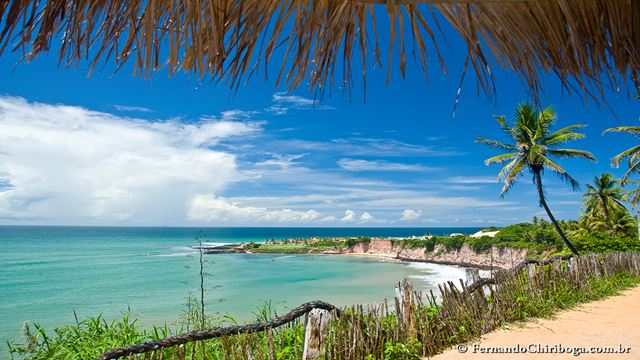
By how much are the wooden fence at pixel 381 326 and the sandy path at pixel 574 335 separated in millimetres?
235

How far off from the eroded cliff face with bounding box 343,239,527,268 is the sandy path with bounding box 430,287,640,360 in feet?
42.4

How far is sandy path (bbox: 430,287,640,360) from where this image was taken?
4836 mm

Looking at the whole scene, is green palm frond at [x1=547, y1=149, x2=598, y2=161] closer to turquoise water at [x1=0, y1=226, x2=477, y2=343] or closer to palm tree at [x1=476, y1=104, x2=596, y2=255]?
palm tree at [x1=476, y1=104, x2=596, y2=255]

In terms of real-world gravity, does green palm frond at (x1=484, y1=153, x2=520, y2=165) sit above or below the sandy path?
above

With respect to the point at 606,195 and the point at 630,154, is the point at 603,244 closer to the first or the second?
the point at 630,154

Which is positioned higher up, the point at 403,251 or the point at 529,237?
the point at 529,237

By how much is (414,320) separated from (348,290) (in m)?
18.8

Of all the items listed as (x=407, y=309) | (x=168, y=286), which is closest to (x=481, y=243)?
(x=168, y=286)

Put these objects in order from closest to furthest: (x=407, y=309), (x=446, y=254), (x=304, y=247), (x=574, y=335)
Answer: (x=407, y=309) < (x=574, y=335) < (x=446, y=254) < (x=304, y=247)

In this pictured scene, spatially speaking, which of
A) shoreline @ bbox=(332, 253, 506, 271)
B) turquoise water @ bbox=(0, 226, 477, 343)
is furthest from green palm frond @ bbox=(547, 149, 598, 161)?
shoreline @ bbox=(332, 253, 506, 271)

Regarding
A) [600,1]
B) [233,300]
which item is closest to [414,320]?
[600,1]

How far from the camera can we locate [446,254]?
117 ft

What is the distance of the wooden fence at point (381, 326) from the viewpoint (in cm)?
348

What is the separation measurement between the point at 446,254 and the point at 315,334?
33836 millimetres
